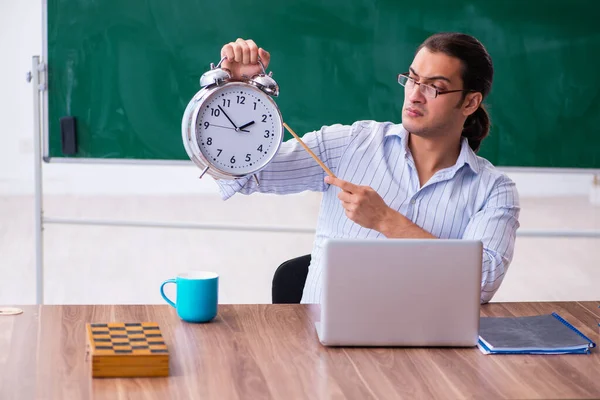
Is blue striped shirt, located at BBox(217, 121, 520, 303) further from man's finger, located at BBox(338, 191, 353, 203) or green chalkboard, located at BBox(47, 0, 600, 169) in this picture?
green chalkboard, located at BBox(47, 0, 600, 169)

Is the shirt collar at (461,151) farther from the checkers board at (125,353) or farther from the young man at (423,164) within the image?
the checkers board at (125,353)

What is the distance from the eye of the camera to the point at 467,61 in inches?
92.0

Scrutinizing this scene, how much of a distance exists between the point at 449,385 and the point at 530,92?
2267mm

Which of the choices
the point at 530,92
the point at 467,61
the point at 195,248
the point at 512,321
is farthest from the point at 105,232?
the point at 512,321

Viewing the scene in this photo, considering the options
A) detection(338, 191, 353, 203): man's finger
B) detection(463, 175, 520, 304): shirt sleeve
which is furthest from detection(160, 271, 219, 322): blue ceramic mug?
detection(463, 175, 520, 304): shirt sleeve

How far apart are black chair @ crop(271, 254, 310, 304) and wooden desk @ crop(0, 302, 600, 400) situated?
45 cm

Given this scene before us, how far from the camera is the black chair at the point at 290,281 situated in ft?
7.57

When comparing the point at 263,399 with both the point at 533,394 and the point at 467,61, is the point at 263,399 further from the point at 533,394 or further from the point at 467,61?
the point at 467,61

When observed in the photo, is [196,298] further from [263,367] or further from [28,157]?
[28,157]

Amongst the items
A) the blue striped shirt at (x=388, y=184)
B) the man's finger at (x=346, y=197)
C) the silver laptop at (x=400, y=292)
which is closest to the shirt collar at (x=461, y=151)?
→ the blue striped shirt at (x=388, y=184)

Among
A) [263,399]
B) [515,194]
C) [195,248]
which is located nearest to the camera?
[263,399]

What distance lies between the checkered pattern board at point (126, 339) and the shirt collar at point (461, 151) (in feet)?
3.15

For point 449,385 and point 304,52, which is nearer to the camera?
point 449,385

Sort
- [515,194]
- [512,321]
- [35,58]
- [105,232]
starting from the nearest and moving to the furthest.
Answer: [512,321] < [515,194] < [35,58] < [105,232]
